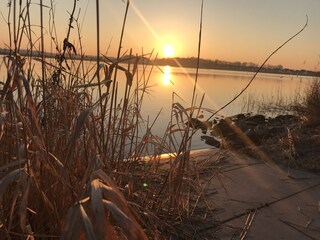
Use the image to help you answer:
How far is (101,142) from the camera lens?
1843 mm

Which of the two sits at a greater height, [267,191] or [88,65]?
[88,65]

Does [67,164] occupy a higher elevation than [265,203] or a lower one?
higher

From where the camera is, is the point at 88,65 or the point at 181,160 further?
the point at 88,65

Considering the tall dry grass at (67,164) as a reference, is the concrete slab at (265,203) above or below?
below

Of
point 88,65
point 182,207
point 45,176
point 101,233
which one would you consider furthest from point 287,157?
point 101,233

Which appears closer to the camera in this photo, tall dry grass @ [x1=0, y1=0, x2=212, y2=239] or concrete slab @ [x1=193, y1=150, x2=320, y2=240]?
tall dry grass @ [x1=0, y1=0, x2=212, y2=239]

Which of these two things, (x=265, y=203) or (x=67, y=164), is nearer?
(x=67, y=164)

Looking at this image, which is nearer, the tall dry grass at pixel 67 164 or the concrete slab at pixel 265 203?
the tall dry grass at pixel 67 164

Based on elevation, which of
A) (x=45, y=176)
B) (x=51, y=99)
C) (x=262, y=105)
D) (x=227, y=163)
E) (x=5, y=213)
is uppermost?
(x=51, y=99)

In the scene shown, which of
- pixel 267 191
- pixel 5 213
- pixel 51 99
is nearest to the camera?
pixel 5 213

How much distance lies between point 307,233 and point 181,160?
3.13 ft

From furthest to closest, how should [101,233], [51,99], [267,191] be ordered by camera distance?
1. [267,191]
2. [51,99]
3. [101,233]

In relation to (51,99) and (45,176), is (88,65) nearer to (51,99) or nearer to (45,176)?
(51,99)

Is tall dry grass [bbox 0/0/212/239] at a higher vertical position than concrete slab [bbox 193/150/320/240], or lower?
higher
